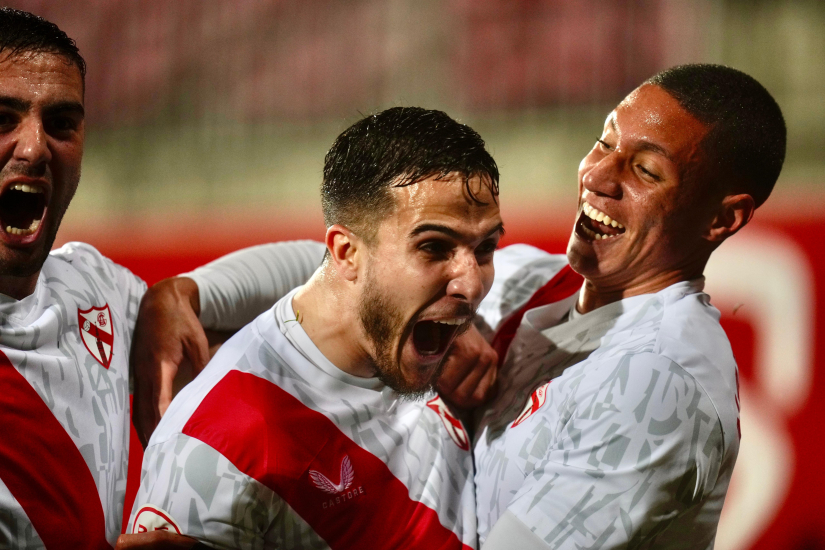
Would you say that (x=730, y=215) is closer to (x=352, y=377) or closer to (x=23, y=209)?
(x=352, y=377)

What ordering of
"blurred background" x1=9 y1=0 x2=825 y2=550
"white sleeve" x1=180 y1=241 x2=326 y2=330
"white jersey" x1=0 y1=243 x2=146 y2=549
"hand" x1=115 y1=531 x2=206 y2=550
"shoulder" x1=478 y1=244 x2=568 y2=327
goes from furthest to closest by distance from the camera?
"blurred background" x1=9 y1=0 x2=825 y2=550 → "shoulder" x1=478 y1=244 x2=568 y2=327 → "white sleeve" x1=180 y1=241 x2=326 y2=330 → "white jersey" x1=0 y1=243 x2=146 y2=549 → "hand" x1=115 y1=531 x2=206 y2=550

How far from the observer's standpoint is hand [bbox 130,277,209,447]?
1.40 metres

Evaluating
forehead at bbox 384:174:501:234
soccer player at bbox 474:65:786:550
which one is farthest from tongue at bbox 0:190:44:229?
soccer player at bbox 474:65:786:550

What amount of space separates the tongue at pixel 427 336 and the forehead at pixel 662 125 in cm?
51

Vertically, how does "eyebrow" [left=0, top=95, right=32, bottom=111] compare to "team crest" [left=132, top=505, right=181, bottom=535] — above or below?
above

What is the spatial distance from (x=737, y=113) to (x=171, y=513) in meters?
1.16

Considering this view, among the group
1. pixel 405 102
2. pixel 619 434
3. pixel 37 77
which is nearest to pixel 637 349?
pixel 619 434

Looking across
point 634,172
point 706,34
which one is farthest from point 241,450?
point 706,34

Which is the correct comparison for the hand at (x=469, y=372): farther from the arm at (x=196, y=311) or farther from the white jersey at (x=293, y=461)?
the arm at (x=196, y=311)

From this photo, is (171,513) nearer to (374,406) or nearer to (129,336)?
(374,406)

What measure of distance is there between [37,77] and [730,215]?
4.03 ft

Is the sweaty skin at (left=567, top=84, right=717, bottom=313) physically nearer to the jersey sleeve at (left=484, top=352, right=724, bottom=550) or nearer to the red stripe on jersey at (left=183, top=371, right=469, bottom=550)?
the jersey sleeve at (left=484, top=352, right=724, bottom=550)

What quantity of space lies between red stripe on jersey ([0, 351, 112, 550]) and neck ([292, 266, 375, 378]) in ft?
1.38

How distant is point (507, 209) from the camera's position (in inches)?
173
